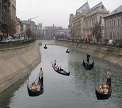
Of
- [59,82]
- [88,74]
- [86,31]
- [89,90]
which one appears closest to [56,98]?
[89,90]

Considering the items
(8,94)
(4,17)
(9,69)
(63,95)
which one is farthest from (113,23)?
(8,94)

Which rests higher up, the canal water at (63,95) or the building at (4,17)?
the building at (4,17)

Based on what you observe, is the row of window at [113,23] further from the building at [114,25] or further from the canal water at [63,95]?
the canal water at [63,95]

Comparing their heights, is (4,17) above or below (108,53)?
above

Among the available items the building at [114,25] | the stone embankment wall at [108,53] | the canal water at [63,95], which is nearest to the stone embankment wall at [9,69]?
the canal water at [63,95]

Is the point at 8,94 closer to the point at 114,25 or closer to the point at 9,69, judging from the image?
the point at 9,69

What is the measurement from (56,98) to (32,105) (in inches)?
163

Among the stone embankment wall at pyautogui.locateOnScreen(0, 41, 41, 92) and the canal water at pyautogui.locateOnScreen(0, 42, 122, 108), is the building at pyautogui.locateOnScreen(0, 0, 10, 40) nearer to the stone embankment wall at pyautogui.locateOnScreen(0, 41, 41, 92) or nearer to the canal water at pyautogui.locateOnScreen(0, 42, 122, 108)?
the stone embankment wall at pyautogui.locateOnScreen(0, 41, 41, 92)

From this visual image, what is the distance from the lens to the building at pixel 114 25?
9874cm

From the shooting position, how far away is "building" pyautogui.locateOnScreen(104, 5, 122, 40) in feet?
324

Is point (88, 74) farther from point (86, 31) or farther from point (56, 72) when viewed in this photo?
A: point (86, 31)

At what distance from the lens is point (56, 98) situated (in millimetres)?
32156

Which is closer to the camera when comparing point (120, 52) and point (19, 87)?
point (19, 87)

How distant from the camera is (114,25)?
345ft
